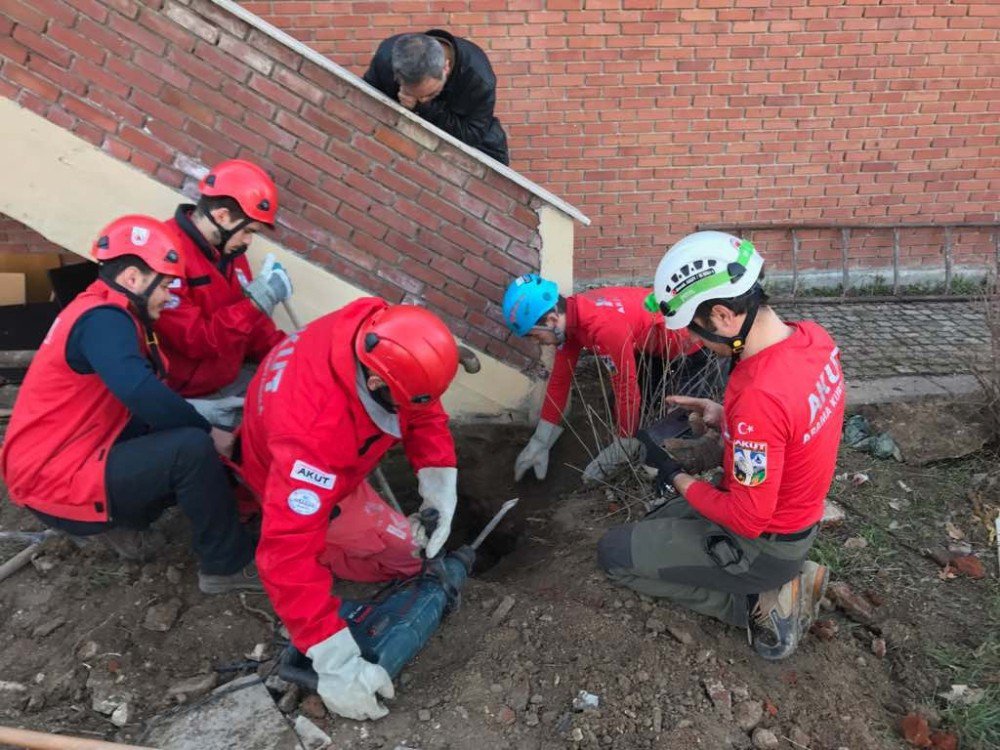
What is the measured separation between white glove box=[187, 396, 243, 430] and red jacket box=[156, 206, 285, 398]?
8.1 inches

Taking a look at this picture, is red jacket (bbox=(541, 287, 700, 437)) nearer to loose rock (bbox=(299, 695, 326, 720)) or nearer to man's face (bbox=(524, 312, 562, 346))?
man's face (bbox=(524, 312, 562, 346))

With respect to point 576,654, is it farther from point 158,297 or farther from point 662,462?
point 158,297

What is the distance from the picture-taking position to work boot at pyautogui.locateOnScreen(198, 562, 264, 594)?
2.90 metres

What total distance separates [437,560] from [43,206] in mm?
2429

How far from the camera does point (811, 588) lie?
8.71 ft

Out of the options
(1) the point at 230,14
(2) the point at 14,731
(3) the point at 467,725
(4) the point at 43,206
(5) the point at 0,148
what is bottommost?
(2) the point at 14,731

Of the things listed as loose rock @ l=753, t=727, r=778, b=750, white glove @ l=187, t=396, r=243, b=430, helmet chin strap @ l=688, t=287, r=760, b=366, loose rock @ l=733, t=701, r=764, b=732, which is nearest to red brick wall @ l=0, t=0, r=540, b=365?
white glove @ l=187, t=396, r=243, b=430

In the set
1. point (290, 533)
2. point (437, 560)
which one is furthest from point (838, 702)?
point (290, 533)

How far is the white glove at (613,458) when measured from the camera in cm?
358

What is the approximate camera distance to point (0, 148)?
3.15 m

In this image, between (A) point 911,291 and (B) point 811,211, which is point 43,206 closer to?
(B) point 811,211

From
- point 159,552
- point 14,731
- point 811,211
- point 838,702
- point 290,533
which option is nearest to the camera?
point 14,731

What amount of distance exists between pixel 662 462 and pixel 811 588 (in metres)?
0.71

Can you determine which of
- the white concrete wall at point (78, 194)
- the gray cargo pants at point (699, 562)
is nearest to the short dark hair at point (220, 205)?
the white concrete wall at point (78, 194)
